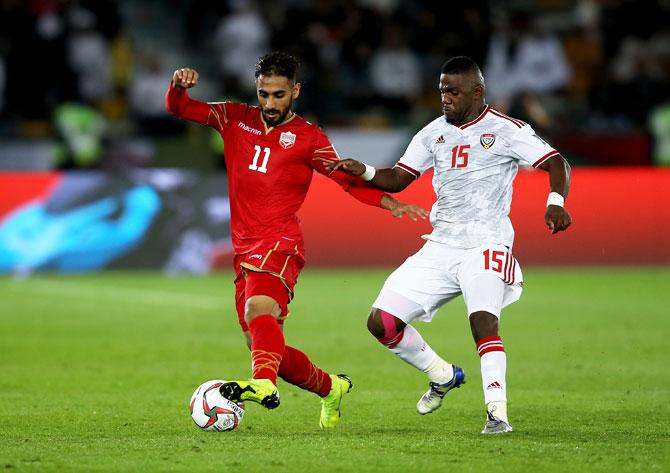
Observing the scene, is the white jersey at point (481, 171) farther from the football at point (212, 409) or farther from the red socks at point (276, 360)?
the football at point (212, 409)

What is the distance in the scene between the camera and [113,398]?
892cm

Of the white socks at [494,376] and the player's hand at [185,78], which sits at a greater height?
the player's hand at [185,78]

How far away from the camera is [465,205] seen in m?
7.88

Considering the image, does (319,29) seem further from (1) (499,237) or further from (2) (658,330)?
(1) (499,237)

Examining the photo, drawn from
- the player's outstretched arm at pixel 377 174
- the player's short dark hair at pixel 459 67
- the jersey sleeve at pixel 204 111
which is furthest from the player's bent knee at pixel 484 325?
the jersey sleeve at pixel 204 111

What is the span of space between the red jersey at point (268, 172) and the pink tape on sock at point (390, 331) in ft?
2.26

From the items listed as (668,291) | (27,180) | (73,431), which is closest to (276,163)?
(73,431)

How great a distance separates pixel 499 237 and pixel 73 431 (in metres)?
2.69

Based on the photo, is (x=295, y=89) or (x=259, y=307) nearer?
(x=259, y=307)

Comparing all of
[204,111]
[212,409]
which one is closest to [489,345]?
[212,409]

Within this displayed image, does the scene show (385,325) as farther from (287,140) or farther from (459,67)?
(459,67)

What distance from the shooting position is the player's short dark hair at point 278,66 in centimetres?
752

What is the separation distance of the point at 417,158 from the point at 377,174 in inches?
10.5

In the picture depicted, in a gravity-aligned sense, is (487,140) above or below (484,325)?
above
